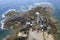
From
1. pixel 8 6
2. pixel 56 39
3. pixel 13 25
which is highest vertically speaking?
pixel 8 6

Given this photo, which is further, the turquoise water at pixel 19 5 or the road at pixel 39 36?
the turquoise water at pixel 19 5

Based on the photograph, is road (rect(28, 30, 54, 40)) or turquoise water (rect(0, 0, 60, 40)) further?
turquoise water (rect(0, 0, 60, 40))

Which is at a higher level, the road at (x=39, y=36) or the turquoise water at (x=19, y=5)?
the turquoise water at (x=19, y=5)

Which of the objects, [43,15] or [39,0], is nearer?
[43,15]

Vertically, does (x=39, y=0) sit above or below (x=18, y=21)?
above

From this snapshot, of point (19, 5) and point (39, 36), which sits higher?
point (19, 5)

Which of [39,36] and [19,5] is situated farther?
[19,5]

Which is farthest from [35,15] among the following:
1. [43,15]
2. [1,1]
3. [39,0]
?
[1,1]

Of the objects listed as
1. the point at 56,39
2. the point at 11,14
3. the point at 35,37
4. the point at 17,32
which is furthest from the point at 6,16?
the point at 56,39

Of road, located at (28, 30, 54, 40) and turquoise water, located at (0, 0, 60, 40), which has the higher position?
turquoise water, located at (0, 0, 60, 40)

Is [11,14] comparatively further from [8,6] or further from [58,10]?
[58,10]
